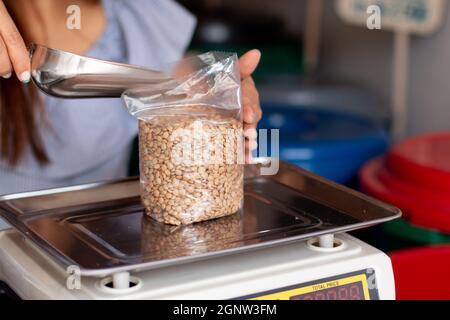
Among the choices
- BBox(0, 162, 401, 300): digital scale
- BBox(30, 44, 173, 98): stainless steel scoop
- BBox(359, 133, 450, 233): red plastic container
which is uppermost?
BBox(30, 44, 173, 98): stainless steel scoop

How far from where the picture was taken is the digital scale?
2.23ft

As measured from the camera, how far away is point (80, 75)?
2.60 feet

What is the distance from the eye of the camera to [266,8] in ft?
7.88

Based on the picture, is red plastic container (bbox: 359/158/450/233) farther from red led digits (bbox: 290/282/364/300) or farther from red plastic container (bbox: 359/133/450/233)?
red led digits (bbox: 290/282/364/300)

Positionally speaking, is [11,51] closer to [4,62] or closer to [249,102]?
[4,62]

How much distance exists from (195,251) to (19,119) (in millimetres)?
635

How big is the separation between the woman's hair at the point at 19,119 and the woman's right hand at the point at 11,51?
0.39 meters

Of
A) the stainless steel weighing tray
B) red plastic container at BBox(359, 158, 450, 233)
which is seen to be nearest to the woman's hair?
the stainless steel weighing tray

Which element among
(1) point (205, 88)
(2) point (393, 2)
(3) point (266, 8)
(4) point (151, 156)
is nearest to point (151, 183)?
(4) point (151, 156)

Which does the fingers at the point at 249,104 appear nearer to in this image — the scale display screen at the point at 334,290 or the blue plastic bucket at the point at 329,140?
the scale display screen at the point at 334,290

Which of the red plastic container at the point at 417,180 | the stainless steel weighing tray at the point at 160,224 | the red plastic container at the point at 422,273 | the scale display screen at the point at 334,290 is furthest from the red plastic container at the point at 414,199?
the scale display screen at the point at 334,290

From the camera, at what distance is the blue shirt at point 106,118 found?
1.30 meters

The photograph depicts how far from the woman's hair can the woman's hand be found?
1.34 feet

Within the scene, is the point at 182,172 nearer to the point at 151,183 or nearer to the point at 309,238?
the point at 151,183
